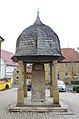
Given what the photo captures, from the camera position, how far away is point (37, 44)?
45.9 ft

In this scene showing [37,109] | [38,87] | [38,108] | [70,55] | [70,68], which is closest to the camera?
[37,109]

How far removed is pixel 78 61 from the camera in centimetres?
6094

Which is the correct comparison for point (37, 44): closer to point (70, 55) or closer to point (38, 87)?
point (38, 87)

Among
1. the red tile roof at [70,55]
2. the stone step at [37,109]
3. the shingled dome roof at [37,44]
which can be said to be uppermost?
the red tile roof at [70,55]

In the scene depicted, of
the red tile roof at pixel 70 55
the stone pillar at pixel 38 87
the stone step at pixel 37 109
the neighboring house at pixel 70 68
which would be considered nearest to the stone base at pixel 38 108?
the stone step at pixel 37 109

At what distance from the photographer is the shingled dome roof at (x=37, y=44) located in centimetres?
1353

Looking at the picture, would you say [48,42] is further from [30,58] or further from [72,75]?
[72,75]

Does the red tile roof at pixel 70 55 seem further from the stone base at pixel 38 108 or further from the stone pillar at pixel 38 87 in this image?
the stone base at pixel 38 108

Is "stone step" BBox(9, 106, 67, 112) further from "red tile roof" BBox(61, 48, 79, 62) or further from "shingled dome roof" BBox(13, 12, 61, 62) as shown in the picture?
"red tile roof" BBox(61, 48, 79, 62)

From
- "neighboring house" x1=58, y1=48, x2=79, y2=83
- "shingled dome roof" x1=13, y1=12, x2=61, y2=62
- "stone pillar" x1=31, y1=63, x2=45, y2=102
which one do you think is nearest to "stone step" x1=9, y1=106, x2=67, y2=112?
"stone pillar" x1=31, y1=63, x2=45, y2=102

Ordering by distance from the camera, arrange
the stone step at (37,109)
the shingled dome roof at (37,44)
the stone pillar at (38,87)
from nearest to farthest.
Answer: the stone step at (37,109), the shingled dome roof at (37,44), the stone pillar at (38,87)

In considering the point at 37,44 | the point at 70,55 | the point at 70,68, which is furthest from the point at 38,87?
the point at 70,55

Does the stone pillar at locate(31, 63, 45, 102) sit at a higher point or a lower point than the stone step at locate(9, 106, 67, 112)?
higher

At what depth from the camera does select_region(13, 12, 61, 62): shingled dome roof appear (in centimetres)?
1353
